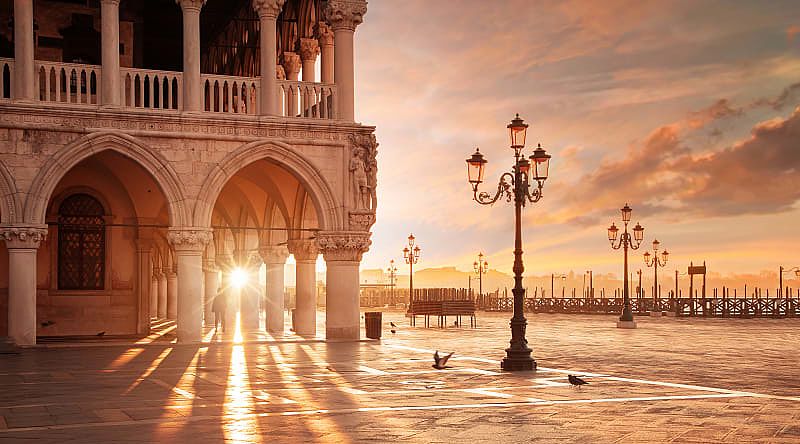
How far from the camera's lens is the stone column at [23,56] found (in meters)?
22.2

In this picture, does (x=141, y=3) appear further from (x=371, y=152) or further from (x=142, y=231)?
(x=371, y=152)

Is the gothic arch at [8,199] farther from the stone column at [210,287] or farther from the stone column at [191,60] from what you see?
the stone column at [210,287]

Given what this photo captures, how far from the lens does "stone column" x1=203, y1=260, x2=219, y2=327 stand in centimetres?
3625

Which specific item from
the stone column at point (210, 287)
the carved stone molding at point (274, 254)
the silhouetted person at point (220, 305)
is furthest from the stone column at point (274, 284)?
the stone column at point (210, 287)

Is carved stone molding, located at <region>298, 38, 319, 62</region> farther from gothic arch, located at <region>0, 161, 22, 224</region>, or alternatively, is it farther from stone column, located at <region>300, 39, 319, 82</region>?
gothic arch, located at <region>0, 161, 22, 224</region>

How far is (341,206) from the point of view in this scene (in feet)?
79.9

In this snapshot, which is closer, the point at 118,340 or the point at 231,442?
the point at 231,442

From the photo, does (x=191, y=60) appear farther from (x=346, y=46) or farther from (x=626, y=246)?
(x=626, y=246)

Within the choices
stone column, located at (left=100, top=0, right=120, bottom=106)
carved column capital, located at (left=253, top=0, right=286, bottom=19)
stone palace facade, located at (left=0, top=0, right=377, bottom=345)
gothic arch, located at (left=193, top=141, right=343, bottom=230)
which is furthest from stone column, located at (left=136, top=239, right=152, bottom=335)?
carved column capital, located at (left=253, top=0, right=286, bottom=19)

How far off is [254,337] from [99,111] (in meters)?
7.28

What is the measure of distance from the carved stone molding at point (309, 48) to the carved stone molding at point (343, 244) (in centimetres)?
650

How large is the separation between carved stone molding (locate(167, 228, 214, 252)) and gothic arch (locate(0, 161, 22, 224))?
3.31 m

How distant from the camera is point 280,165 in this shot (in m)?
24.1

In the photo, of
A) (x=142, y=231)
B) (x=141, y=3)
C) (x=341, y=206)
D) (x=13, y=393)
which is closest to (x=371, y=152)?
(x=341, y=206)
